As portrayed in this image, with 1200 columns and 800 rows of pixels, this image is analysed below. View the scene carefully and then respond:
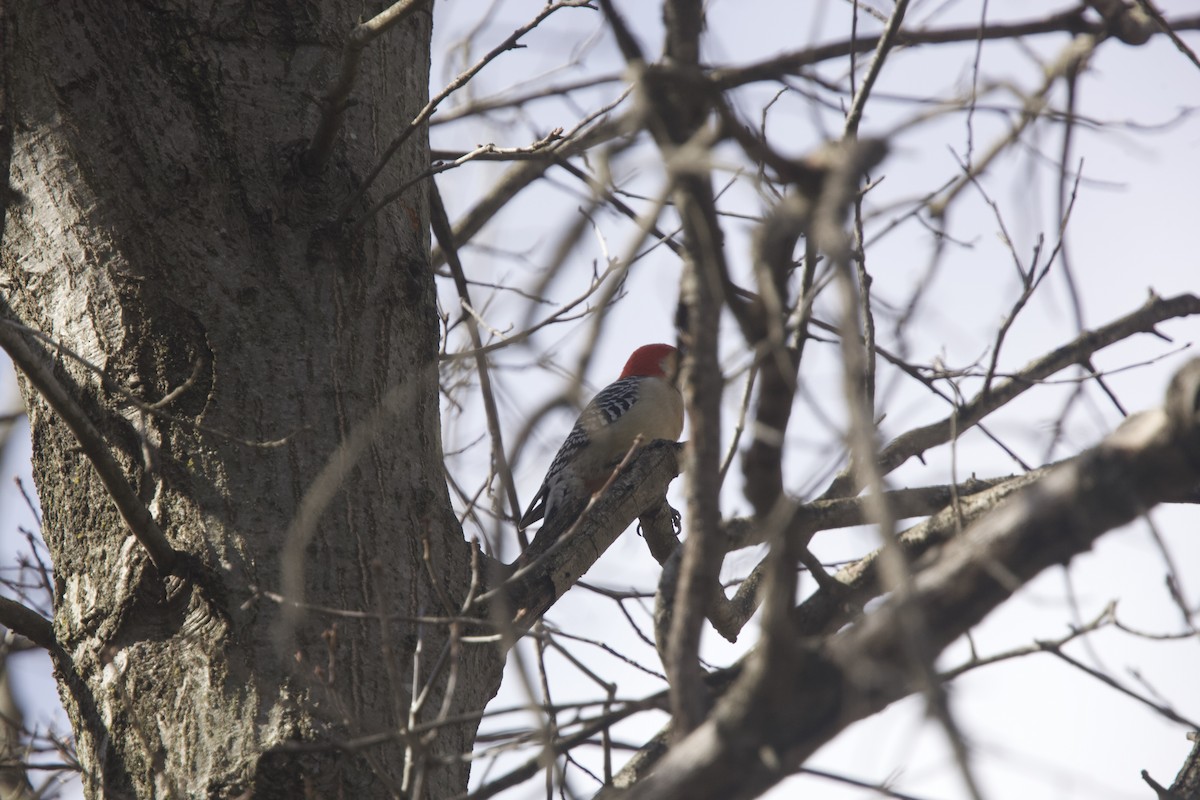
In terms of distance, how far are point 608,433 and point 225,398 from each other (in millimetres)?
3657

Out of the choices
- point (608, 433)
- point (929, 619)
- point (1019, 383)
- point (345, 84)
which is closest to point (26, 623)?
point (345, 84)

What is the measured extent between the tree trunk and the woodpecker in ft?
9.53

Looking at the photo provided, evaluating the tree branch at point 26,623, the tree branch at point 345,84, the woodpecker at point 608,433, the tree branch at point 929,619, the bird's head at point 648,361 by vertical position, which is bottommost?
the tree branch at point 929,619

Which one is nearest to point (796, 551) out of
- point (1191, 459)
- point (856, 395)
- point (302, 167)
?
point (856, 395)

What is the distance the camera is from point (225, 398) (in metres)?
2.32

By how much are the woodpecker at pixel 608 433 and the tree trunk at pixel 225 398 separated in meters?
2.90

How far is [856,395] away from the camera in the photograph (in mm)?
1108

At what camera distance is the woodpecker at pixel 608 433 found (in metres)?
5.91

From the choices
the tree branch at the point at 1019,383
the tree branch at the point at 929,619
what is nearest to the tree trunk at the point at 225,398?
the tree branch at the point at 929,619

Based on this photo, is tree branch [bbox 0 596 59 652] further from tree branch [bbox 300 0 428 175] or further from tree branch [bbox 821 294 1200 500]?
tree branch [bbox 821 294 1200 500]

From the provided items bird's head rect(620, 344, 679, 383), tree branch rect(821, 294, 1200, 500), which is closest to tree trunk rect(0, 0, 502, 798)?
tree branch rect(821, 294, 1200, 500)

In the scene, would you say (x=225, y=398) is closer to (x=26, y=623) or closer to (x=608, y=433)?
(x=26, y=623)

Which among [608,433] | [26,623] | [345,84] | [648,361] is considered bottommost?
[26,623]

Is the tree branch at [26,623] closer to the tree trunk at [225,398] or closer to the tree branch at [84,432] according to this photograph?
the tree trunk at [225,398]
